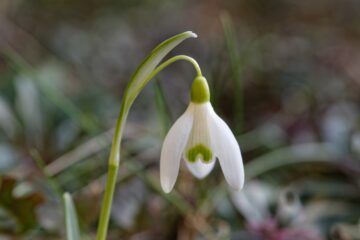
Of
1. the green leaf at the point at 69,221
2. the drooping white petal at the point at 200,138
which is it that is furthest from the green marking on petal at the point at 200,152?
the green leaf at the point at 69,221

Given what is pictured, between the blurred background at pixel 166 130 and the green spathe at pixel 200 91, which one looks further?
the blurred background at pixel 166 130

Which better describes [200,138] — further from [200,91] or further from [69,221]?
[69,221]

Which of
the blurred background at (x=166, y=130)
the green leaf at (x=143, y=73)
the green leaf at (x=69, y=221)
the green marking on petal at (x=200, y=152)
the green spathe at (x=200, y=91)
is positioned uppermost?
the green leaf at (x=143, y=73)

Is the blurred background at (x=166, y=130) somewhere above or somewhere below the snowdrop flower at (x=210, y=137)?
below

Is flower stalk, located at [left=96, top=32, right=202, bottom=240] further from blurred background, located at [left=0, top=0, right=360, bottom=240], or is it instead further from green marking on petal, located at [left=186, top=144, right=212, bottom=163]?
blurred background, located at [left=0, top=0, right=360, bottom=240]

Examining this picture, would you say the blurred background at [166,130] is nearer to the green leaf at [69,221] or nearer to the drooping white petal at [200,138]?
the green leaf at [69,221]

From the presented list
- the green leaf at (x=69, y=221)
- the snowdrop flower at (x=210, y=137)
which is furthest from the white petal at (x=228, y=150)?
the green leaf at (x=69, y=221)
